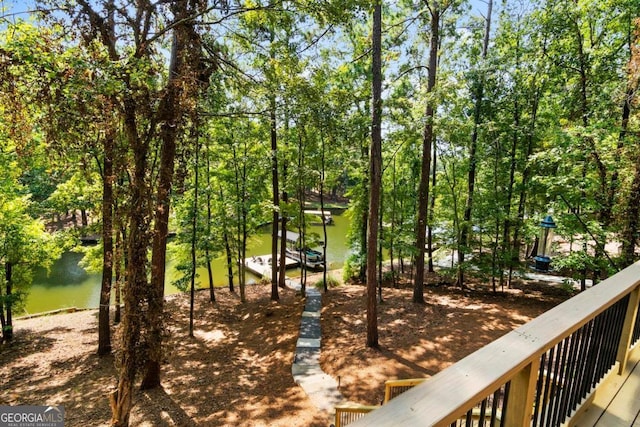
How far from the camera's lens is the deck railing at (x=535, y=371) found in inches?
30.8

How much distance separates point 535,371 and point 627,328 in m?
1.62

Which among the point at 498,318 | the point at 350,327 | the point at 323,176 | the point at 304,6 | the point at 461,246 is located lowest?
the point at 350,327

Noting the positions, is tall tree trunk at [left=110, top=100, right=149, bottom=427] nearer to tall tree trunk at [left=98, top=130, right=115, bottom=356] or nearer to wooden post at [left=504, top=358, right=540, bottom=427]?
tall tree trunk at [left=98, top=130, right=115, bottom=356]

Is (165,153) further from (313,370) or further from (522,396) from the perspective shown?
(522,396)

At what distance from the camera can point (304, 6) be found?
14.9ft

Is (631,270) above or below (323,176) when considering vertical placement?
below

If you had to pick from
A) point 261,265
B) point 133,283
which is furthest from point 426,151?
point 261,265

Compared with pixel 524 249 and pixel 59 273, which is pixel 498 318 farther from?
pixel 59 273

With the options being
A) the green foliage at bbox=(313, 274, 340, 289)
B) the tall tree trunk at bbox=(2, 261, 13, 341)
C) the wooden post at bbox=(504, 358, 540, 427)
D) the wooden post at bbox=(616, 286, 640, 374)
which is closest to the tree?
the green foliage at bbox=(313, 274, 340, 289)

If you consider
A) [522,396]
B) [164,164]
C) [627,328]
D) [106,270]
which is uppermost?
[164,164]

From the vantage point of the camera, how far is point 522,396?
116 cm

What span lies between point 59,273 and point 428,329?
18180 millimetres

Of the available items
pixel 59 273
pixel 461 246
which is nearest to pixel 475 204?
pixel 461 246

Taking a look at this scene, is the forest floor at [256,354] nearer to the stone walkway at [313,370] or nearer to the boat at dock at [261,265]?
the stone walkway at [313,370]
